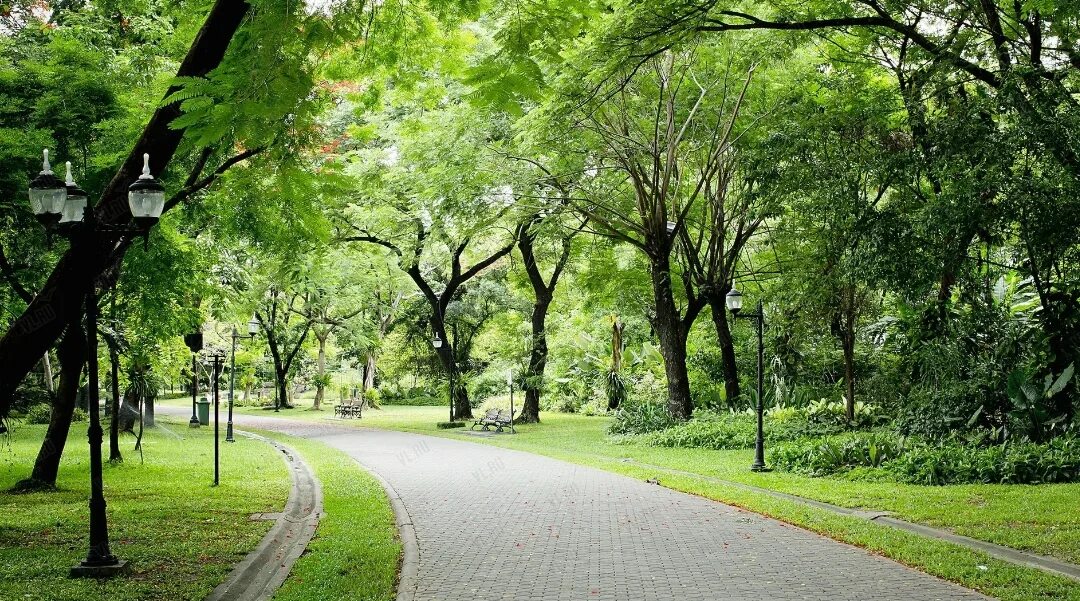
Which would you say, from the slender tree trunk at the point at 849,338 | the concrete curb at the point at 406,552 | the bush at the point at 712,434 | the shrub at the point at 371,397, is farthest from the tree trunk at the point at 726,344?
the shrub at the point at 371,397

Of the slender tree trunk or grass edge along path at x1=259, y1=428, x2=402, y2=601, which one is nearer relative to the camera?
grass edge along path at x1=259, y1=428, x2=402, y2=601

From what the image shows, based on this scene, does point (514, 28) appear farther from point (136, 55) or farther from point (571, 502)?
point (136, 55)

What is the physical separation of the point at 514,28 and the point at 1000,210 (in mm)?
7073

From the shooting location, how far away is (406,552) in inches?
344

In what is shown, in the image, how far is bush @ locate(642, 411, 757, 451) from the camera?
19.9 m

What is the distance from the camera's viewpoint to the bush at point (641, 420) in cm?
2320

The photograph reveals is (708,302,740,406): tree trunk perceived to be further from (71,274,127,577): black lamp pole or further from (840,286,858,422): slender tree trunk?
(71,274,127,577): black lamp pole

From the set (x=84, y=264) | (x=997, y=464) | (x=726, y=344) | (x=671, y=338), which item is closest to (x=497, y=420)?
(x=671, y=338)

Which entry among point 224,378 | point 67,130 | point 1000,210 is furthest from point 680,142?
point 224,378

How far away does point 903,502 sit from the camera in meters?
11.3

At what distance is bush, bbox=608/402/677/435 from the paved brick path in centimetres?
862

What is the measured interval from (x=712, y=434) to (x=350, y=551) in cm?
1331

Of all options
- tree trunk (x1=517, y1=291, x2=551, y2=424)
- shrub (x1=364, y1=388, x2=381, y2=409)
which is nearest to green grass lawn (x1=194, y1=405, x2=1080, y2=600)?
tree trunk (x1=517, y1=291, x2=551, y2=424)

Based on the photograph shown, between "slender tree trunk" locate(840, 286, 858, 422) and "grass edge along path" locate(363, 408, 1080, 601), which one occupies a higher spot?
"slender tree trunk" locate(840, 286, 858, 422)
